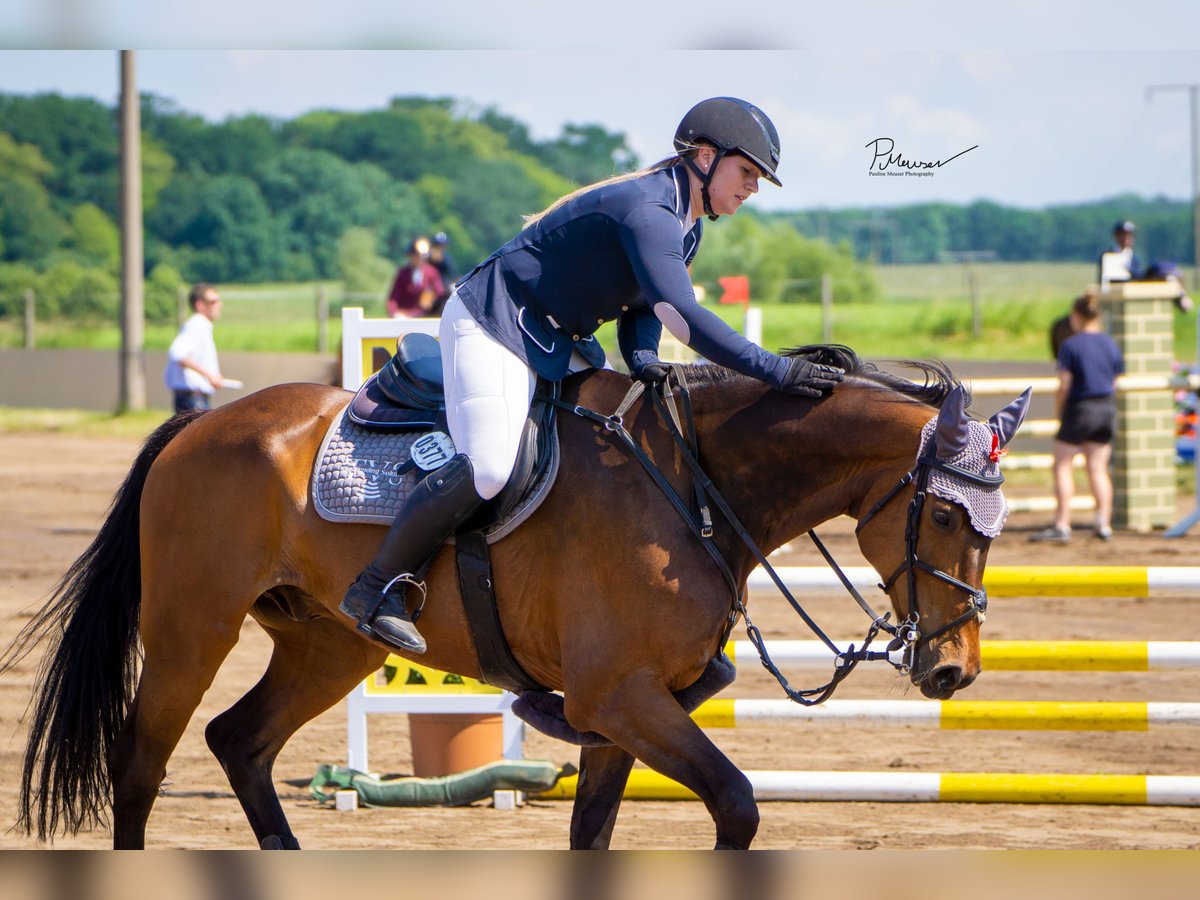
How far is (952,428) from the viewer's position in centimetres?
376

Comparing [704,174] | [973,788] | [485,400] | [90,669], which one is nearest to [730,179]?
[704,174]

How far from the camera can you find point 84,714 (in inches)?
185

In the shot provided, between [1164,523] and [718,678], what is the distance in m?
10.5

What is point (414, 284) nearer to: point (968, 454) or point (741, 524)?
point (741, 524)

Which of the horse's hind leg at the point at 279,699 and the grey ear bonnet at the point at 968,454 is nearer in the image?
the grey ear bonnet at the point at 968,454

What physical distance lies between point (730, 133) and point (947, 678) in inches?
61.2

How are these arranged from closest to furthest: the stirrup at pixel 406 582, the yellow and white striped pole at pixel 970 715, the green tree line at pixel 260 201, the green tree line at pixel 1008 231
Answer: the stirrup at pixel 406 582 < the yellow and white striped pole at pixel 970 715 < the green tree line at pixel 1008 231 < the green tree line at pixel 260 201

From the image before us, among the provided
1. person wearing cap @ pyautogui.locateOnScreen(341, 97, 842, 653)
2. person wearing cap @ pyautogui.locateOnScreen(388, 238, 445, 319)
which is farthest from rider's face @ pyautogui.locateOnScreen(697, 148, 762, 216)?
person wearing cap @ pyautogui.locateOnScreen(388, 238, 445, 319)

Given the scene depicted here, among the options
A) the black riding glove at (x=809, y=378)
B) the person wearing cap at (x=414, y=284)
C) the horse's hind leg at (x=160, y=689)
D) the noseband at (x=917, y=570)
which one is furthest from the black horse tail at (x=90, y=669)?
the person wearing cap at (x=414, y=284)

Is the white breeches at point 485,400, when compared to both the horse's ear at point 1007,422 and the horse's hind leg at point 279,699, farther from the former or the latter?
the horse's ear at point 1007,422

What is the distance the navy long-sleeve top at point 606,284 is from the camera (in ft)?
12.5

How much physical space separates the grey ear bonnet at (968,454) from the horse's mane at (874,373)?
132 mm

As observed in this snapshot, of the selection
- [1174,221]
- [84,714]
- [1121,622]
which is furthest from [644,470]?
[1174,221]

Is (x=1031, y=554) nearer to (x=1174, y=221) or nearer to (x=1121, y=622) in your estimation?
(x=1121, y=622)
